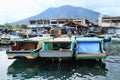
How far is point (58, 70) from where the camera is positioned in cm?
1551

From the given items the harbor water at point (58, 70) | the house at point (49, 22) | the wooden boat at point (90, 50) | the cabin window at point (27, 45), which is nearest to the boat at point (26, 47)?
the cabin window at point (27, 45)

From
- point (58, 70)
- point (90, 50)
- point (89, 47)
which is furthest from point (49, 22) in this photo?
point (58, 70)

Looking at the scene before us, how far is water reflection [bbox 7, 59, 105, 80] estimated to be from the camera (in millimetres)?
14406

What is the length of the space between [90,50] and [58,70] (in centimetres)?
326

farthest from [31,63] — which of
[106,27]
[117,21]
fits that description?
[117,21]

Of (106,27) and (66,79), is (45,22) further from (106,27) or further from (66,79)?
(66,79)

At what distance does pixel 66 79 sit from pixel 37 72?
254 centimetres

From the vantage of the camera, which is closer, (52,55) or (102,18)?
(52,55)

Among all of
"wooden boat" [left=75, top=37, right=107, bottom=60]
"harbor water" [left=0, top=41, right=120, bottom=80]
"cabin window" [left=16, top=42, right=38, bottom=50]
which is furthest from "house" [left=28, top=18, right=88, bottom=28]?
"wooden boat" [left=75, top=37, right=107, bottom=60]

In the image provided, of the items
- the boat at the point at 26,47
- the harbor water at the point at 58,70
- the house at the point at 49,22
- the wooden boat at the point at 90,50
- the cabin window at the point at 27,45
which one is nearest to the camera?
the harbor water at the point at 58,70

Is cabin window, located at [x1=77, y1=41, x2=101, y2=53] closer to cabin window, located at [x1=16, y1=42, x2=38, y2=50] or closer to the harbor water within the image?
the harbor water

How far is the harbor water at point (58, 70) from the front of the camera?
46.1ft

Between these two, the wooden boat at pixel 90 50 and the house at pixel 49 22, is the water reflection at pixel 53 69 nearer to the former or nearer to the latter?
the wooden boat at pixel 90 50

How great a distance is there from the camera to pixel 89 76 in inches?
555
